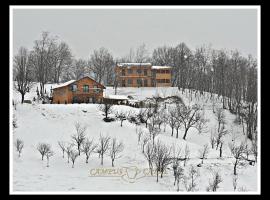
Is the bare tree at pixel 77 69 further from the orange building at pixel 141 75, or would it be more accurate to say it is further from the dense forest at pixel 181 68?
the orange building at pixel 141 75

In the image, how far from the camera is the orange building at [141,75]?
52.1 m

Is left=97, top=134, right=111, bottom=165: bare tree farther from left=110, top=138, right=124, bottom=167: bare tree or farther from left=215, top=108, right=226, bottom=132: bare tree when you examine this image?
left=215, top=108, right=226, bottom=132: bare tree

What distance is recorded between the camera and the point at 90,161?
78.6 ft

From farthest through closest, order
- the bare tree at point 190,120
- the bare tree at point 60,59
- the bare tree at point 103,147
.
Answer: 1. the bare tree at point 60,59
2. the bare tree at point 190,120
3. the bare tree at point 103,147

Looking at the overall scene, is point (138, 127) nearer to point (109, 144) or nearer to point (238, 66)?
point (109, 144)

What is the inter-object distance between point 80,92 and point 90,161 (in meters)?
17.2

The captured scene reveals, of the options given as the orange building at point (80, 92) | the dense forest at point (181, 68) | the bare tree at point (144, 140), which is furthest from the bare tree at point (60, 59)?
the bare tree at point (144, 140)

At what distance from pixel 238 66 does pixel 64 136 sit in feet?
121

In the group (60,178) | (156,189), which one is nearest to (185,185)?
(156,189)

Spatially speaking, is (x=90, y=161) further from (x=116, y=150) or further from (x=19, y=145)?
(x=19, y=145)

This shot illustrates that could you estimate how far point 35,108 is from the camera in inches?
1262

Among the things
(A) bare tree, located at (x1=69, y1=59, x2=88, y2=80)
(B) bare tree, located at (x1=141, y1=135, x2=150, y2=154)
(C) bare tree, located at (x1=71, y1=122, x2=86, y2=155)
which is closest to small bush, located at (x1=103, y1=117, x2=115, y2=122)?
(C) bare tree, located at (x1=71, y1=122, x2=86, y2=155)

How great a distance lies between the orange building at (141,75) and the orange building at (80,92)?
12.2 m

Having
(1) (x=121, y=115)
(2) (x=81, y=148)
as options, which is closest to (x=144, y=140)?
(2) (x=81, y=148)
